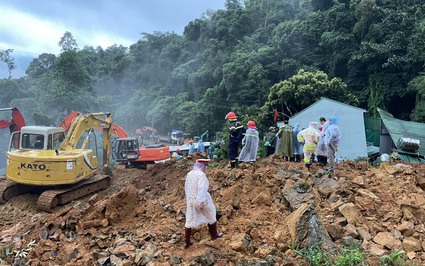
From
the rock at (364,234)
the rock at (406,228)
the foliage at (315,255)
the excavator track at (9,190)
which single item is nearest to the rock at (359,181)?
the rock at (406,228)

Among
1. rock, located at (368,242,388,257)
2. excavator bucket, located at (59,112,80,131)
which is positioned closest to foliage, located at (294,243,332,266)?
rock, located at (368,242,388,257)

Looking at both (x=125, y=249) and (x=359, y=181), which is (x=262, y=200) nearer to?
(x=359, y=181)

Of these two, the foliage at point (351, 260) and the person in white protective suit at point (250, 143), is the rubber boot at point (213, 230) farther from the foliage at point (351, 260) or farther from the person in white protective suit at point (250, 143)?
the person in white protective suit at point (250, 143)

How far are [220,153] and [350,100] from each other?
11.3 metres

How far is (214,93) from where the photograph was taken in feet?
115

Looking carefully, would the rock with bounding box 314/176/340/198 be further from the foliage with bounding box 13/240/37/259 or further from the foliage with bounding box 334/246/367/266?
the foliage with bounding box 13/240/37/259

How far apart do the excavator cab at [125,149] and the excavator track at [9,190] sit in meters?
3.79

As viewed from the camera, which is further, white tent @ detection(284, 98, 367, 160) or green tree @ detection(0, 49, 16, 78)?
green tree @ detection(0, 49, 16, 78)

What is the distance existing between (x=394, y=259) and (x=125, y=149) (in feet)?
38.4

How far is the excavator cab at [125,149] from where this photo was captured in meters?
14.5

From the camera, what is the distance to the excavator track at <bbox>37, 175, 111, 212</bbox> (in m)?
10.1

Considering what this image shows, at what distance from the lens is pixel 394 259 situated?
4.87m

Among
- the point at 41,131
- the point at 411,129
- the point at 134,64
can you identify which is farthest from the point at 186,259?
the point at 134,64

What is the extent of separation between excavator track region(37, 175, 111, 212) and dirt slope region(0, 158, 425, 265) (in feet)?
5.58
